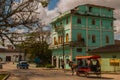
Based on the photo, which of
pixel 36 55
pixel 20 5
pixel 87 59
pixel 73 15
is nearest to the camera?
pixel 20 5

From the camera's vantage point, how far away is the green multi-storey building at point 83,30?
5638 centimetres

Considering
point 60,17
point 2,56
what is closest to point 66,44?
point 60,17

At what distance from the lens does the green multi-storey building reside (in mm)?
56375

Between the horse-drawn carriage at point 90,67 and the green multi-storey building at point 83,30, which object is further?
the green multi-storey building at point 83,30

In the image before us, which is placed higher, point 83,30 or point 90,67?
point 83,30

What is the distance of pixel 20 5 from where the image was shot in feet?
96.9

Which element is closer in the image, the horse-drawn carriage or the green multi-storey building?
the horse-drawn carriage

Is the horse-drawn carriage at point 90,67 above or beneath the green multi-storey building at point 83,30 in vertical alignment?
beneath

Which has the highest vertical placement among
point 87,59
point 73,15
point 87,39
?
point 73,15

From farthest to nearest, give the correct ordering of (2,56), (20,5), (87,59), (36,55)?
(2,56) → (36,55) → (87,59) → (20,5)

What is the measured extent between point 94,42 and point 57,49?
8.72 meters

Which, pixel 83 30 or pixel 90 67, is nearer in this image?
pixel 90 67

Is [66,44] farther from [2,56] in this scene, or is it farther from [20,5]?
[2,56]

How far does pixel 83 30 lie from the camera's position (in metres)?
57.3
